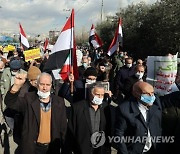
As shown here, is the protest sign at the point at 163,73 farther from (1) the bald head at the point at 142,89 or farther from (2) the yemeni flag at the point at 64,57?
(2) the yemeni flag at the point at 64,57

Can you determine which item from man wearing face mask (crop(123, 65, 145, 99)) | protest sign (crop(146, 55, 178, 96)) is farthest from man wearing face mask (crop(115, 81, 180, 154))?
man wearing face mask (crop(123, 65, 145, 99))

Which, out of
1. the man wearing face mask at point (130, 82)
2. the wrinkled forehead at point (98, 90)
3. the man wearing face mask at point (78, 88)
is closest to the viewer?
the wrinkled forehead at point (98, 90)

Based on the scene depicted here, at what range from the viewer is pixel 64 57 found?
540cm

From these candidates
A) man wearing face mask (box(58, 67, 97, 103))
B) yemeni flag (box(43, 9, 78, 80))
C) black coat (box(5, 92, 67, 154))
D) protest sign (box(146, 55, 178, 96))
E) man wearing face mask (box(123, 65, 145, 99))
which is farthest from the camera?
man wearing face mask (box(123, 65, 145, 99))

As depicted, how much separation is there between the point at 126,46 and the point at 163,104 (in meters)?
24.0

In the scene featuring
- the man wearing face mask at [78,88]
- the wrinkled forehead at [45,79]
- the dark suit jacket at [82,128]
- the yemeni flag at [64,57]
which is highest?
the yemeni flag at [64,57]

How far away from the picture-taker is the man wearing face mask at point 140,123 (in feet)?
11.8

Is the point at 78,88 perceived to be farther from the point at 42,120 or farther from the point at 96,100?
the point at 42,120

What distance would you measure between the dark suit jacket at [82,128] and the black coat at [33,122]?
0.38 feet

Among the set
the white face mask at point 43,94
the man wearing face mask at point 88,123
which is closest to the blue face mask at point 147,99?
the man wearing face mask at point 88,123

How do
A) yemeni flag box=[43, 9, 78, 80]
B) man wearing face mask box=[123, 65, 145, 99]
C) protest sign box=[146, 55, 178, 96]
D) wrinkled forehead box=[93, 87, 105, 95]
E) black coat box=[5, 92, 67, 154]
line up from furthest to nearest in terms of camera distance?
man wearing face mask box=[123, 65, 145, 99] → yemeni flag box=[43, 9, 78, 80] → protest sign box=[146, 55, 178, 96] → wrinkled forehead box=[93, 87, 105, 95] → black coat box=[5, 92, 67, 154]

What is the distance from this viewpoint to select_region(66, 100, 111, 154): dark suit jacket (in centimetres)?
390

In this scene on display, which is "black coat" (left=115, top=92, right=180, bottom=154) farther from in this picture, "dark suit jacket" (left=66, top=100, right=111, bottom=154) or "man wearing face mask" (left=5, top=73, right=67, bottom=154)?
"man wearing face mask" (left=5, top=73, right=67, bottom=154)

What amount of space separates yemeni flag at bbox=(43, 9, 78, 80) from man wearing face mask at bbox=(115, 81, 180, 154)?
187cm
